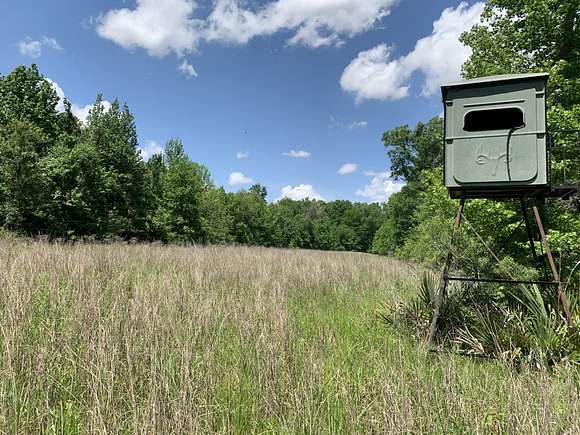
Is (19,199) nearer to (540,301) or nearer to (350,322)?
(350,322)

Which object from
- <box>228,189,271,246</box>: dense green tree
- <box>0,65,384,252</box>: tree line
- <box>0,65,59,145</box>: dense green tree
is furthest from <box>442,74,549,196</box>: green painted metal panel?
<box>228,189,271,246</box>: dense green tree

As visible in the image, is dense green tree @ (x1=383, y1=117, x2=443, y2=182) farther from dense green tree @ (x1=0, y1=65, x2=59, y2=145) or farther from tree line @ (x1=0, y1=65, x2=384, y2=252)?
dense green tree @ (x1=0, y1=65, x2=59, y2=145)

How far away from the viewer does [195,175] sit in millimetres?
22703

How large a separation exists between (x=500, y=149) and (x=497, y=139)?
0.12 meters

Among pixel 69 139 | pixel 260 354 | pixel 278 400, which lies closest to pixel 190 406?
pixel 278 400

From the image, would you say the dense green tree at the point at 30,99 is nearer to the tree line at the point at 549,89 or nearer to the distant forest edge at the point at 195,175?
the distant forest edge at the point at 195,175

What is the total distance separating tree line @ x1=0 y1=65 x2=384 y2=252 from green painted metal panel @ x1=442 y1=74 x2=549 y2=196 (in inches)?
519

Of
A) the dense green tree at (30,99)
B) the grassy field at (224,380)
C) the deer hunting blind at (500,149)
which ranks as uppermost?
the dense green tree at (30,99)

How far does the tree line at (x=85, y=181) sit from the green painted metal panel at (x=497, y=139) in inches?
519

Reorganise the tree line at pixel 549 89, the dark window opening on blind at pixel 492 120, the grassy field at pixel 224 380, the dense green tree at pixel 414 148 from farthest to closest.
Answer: the dense green tree at pixel 414 148, the tree line at pixel 549 89, the dark window opening on blind at pixel 492 120, the grassy field at pixel 224 380

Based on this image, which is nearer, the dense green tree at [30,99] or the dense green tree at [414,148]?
the dense green tree at [30,99]

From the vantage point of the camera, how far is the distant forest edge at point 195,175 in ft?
21.6

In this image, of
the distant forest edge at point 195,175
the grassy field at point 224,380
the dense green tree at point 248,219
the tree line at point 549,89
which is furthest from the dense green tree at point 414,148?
the grassy field at point 224,380

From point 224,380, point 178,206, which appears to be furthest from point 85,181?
point 224,380
